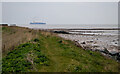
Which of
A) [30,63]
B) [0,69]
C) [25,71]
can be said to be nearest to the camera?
[25,71]

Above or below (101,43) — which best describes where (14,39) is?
above

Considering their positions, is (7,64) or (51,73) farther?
(7,64)

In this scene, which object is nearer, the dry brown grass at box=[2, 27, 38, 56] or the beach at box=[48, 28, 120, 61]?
the dry brown grass at box=[2, 27, 38, 56]

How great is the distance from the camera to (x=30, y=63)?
372 inches

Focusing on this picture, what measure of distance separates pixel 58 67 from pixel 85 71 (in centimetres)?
188

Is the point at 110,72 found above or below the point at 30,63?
below

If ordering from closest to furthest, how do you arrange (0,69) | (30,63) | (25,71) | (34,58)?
(25,71), (0,69), (30,63), (34,58)

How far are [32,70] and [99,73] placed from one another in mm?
4372

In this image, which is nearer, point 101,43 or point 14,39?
point 14,39

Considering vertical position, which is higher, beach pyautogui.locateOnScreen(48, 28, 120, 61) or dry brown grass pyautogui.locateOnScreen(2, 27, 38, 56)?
dry brown grass pyautogui.locateOnScreen(2, 27, 38, 56)

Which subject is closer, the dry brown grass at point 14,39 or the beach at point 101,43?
the dry brown grass at point 14,39

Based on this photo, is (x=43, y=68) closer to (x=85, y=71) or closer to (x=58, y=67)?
(x=58, y=67)

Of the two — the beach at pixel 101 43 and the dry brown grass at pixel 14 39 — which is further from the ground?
the dry brown grass at pixel 14 39

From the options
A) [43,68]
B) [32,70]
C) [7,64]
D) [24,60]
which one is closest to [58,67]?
[43,68]
